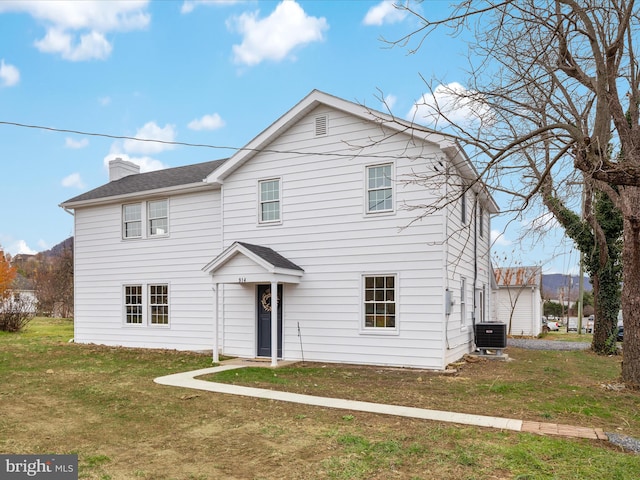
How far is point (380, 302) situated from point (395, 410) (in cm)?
474

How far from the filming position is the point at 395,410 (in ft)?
25.4

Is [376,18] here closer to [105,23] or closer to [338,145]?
[338,145]

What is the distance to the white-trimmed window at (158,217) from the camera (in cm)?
1638

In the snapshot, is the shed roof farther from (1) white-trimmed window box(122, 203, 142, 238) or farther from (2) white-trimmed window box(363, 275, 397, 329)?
(1) white-trimmed window box(122, 203, 142, 238)

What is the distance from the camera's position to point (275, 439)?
6191mm

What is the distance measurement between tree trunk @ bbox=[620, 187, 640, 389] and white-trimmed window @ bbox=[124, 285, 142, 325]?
14.3 meters

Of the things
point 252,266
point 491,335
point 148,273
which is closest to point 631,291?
point 491,335

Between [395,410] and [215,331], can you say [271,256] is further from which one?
[395,410]

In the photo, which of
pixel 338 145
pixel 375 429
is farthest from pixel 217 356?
pixel 375 429

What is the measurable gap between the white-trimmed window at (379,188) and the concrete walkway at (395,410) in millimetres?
5572

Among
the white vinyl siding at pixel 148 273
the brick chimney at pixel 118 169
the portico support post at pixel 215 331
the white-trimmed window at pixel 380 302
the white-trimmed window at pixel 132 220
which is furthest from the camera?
the brick chimney at pixel 118 169

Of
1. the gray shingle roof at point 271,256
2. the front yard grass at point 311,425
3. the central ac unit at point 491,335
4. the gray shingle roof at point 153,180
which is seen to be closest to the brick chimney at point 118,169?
the gray shingle roof at point 153,180

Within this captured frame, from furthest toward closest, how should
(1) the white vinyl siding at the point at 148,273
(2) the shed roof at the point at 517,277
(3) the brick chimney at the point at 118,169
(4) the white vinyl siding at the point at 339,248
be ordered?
(2) the shed roof at the point at 517,277 → (3) the brick chimney at the point at 118,169 → (1) the white vinyl siding at the point at 148,273 → (4) the white vinyl siding at the point at 339,248

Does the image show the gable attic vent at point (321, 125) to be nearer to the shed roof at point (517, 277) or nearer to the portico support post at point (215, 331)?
the portico support post at point (215, 331)
